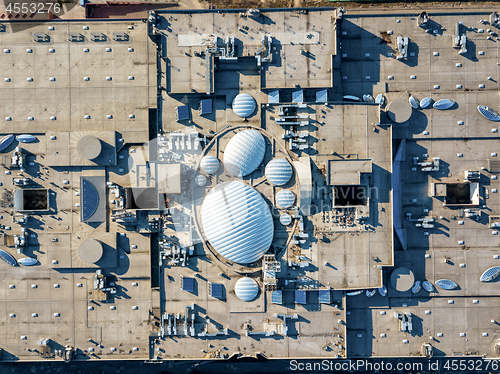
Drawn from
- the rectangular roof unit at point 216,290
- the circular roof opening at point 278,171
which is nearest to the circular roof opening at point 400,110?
the circular roof opening at point 278,171

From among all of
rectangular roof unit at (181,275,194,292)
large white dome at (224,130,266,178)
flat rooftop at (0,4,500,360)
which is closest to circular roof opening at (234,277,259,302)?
flat rooftop at (0,4,500,360)

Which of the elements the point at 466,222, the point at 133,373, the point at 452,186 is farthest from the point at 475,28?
the point at 133,373

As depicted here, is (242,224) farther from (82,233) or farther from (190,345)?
(82,233)

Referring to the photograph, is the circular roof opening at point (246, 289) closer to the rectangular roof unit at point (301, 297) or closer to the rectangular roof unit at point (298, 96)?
the rectangular roof unit at point (301, 297)

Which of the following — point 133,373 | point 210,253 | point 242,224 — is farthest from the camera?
point 133,373

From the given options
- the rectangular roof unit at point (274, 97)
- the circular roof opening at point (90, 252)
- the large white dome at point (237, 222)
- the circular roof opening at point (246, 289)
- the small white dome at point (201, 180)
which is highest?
the rectangular roof unit at point (274, 97)
